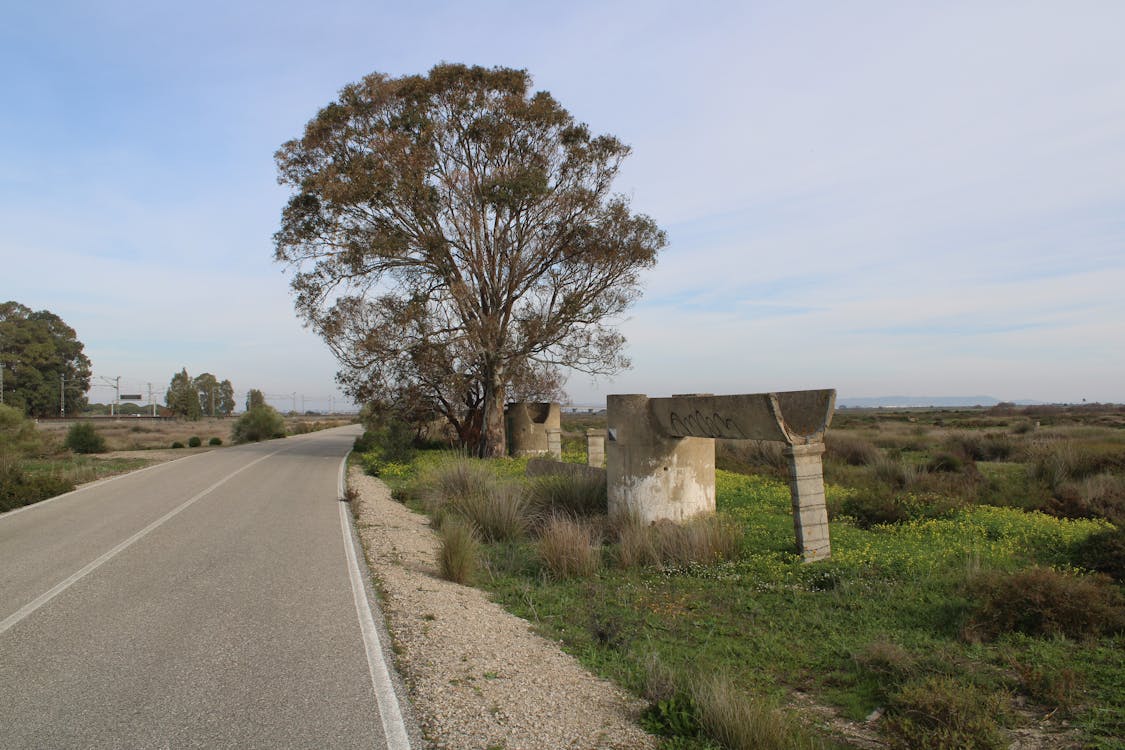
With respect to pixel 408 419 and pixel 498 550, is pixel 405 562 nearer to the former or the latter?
pixel 498 550

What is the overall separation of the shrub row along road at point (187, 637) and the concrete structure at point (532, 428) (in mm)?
15562

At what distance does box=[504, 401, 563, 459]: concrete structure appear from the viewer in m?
27.3

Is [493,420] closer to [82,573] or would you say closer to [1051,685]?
[82,573]

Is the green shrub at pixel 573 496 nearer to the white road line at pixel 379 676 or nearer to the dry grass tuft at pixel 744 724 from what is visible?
the white road line at pixel 379 676

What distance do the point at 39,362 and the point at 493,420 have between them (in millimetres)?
71813

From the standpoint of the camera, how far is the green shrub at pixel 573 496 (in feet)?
43.3

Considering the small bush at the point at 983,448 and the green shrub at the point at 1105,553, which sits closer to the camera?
the green shrub at the point at 1105,553

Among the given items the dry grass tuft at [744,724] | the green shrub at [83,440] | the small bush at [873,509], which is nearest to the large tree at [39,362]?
the green shrub at [83,440]

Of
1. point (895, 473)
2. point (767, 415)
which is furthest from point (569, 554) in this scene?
point (895, 473)

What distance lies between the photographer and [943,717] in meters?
4.61

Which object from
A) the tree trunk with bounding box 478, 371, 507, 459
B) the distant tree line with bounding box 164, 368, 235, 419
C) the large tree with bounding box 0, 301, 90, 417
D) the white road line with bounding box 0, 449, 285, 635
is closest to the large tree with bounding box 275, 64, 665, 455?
the tree trunk with bounding box 478, 371, 507, 459

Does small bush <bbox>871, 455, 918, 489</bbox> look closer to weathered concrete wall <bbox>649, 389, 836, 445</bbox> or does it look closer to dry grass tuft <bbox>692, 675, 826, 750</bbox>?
weathered concrete wall <bbox>649, 389, 836, 445</bbox>

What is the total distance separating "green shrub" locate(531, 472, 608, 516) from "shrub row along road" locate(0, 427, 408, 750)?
3.84 metres

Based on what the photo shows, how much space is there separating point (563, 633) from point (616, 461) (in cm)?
518
